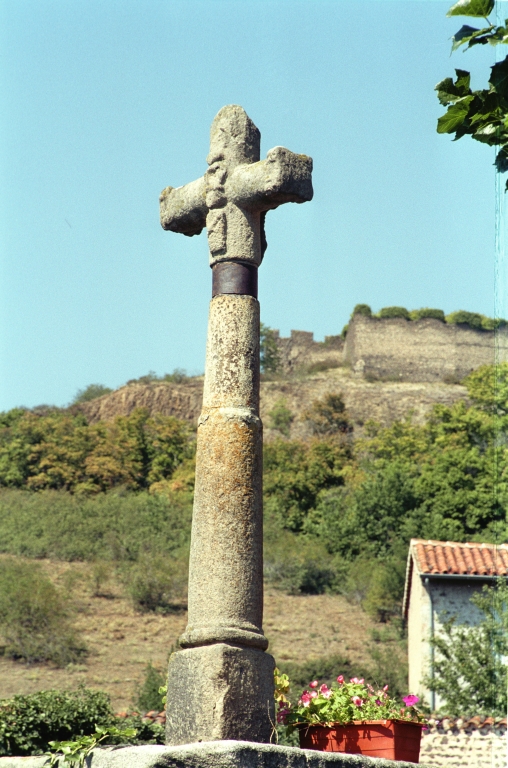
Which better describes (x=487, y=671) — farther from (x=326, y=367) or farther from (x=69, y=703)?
(x=326, y=367)

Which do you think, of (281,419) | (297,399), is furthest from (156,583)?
(297,399)

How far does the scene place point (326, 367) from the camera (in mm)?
66000

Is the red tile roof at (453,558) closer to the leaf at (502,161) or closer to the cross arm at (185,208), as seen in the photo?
the cross arm at (185,208)

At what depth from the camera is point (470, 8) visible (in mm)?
4074

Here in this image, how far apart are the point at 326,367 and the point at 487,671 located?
1897 inches

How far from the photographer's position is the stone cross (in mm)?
4805

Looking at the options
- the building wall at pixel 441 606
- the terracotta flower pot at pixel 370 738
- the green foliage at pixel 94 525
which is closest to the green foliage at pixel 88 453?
the green foliage at pixel 94 525

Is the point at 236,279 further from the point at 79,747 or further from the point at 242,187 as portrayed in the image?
the point at 79,747

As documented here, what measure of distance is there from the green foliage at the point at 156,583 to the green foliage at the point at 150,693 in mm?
6411

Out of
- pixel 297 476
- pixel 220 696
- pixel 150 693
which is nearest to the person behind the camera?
pixel 220 696

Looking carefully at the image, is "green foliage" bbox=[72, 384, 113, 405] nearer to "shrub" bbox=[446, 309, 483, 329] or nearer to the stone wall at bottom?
"shrub" bbox=[446, 309, 483, 329]

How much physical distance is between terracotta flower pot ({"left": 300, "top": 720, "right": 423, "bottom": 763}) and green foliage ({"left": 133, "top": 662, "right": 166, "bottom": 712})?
12765mm

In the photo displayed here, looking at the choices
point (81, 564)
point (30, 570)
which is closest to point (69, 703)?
point (30, 570)

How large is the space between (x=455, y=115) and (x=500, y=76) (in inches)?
10.0
